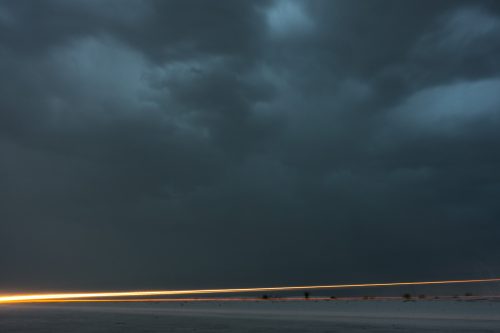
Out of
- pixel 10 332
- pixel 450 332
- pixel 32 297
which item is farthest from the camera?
pixel 32 297

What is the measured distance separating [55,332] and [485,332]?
22.9m

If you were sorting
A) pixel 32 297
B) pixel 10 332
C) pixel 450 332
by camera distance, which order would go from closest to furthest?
pixel 10 332, pixel 450 332, pixel 32 297

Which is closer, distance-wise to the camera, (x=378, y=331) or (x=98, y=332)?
(x=98, y=332)

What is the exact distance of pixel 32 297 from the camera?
92.6ft

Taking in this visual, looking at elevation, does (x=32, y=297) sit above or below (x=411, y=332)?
above

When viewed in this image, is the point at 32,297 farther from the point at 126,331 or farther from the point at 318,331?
the point at 318,331

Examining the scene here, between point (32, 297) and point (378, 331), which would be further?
point (32, 297)

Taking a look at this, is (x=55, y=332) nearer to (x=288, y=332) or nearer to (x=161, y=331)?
(x=161, y=331)

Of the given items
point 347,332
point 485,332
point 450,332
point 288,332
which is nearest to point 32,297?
point 288,332

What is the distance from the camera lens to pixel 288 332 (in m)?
25.6

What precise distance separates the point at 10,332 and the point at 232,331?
1152cm

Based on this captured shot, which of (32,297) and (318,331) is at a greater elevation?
(32,297)

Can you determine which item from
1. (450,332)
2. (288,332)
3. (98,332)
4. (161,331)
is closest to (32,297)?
(98,332)

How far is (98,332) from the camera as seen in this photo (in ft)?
78.8
